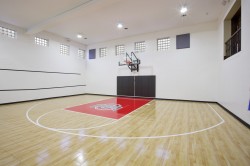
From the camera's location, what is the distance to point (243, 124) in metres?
3.70

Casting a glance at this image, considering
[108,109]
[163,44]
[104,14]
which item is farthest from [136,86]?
[104,14]

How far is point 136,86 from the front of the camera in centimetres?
916

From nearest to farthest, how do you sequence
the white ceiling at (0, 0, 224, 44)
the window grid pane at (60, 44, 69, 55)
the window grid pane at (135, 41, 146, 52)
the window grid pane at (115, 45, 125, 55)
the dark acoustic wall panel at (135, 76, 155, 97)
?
the white ceiling at (0, 0, 224, 44)
the dark acoustic wall panel at (135, 76, 155, 97)
the window grid pane at (135, 41, 146, 52)
the window grid pane at (60, 44, 69, 55)
the window grid pane at (115, 45, 125, 55)

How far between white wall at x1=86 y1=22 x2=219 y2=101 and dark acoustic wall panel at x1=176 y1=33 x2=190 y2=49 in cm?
18

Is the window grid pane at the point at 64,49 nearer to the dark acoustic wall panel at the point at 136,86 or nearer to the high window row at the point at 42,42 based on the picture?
the high window row at the point at 42,42

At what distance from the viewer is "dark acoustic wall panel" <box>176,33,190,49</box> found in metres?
7.56

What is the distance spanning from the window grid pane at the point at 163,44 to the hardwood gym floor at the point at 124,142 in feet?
18.0

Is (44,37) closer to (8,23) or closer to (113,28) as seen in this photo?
(8,23)

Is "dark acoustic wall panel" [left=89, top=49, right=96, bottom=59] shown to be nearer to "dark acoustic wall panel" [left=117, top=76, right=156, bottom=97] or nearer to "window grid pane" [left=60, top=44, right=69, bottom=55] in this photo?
"window grid pane" [left=60, top=44, right=69, bottom=55]

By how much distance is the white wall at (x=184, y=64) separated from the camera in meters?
7.04

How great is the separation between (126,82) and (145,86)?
4.88ft

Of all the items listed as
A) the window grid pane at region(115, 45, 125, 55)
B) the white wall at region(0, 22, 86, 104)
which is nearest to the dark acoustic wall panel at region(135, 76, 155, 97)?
the window grid pane at region(115, 45, 125, 55)

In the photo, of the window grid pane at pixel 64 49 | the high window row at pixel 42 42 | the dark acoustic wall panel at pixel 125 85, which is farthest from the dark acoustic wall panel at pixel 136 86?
the window grid pane at pixel 64 49

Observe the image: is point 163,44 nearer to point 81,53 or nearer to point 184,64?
point 184,64
